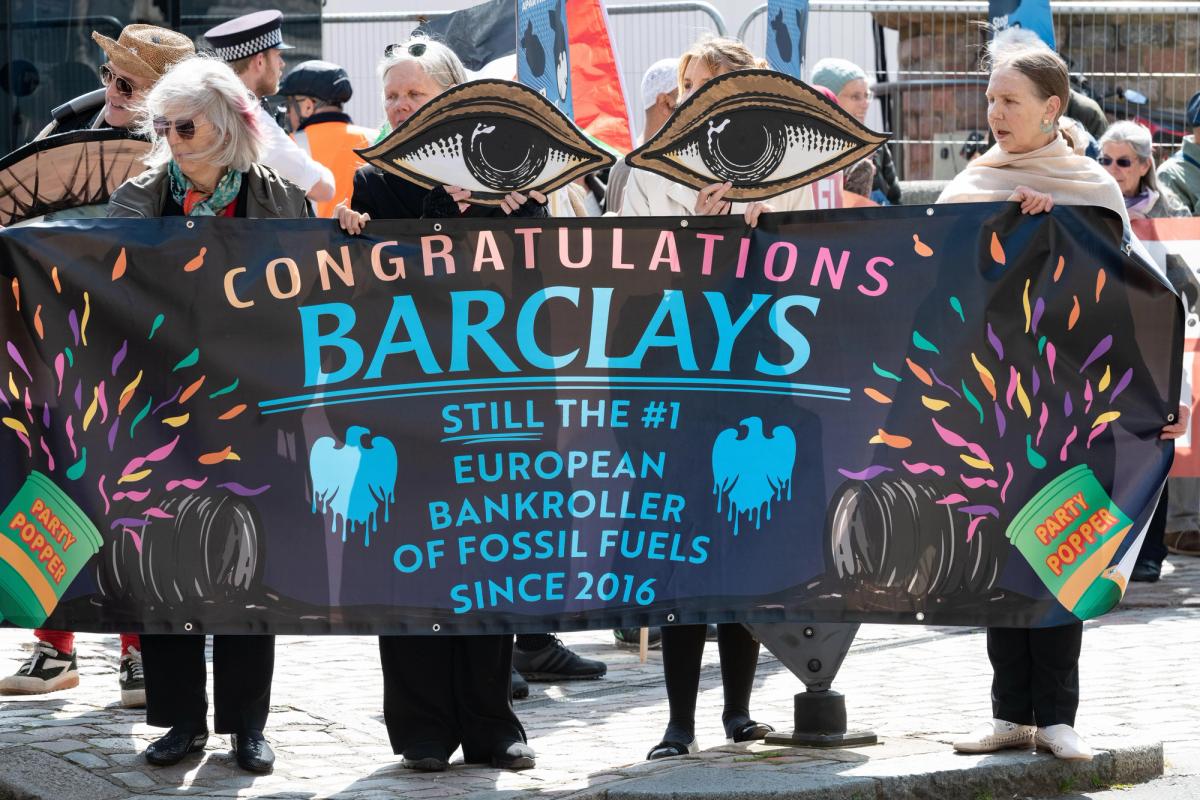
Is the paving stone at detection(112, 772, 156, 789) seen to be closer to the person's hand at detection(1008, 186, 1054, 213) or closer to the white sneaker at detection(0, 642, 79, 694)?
the white sneaker at detection(0, 642, 79, 694)

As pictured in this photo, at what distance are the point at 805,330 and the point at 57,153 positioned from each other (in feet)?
8.50

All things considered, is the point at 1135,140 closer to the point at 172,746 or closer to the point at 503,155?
the point at 503,155

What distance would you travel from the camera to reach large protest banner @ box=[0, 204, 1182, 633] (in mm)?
5449

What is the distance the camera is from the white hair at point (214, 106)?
5648 millimetres

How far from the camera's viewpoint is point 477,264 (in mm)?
5504

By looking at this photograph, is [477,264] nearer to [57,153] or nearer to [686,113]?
[686,113]

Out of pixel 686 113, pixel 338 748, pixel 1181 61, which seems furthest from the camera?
pixel 1181 61


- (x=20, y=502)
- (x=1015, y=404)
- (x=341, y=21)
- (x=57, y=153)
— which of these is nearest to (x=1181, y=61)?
(x=341, y=21)

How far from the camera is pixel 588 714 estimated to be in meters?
6.65

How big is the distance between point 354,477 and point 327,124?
160 inches

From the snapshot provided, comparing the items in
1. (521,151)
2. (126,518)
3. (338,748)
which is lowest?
(338,748)

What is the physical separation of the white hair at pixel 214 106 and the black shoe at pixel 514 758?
1927 mm

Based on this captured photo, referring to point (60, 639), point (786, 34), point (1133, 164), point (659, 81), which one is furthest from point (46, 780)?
point (1133, 164)

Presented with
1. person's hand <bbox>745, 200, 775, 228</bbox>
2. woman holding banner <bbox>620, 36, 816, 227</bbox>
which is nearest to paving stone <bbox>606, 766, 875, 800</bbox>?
person's hand <bbox>745, 200, 775, 228</bbox>
